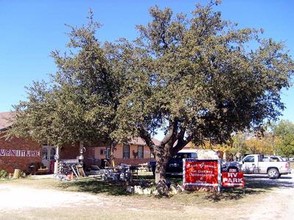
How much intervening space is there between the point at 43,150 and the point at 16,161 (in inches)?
155

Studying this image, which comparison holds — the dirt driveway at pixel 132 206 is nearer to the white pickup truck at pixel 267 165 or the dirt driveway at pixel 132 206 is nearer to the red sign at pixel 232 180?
the red sign at pixel 232 180

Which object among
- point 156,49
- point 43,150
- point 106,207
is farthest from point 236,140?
point 106,207

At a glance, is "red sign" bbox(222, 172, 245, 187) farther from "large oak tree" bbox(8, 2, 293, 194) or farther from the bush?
the bush

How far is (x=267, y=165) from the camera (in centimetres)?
3219

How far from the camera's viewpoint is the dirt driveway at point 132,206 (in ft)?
44.3

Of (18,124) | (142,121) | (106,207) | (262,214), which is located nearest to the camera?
(262,214)

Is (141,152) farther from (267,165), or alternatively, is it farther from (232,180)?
(232,180)

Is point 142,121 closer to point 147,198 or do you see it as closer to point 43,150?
point 147,198

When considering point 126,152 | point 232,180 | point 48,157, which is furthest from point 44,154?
point 232,180

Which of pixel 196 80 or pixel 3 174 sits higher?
pixel 196 80

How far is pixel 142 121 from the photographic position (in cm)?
1797

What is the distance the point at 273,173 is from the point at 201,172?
13535mm

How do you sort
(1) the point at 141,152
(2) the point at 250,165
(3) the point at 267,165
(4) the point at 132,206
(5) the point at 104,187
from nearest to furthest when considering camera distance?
(4) the point at 132,206, (5) the point at 104,187, (3) the point at 267,165, (2) the point at 250,165, (1) the point at 141,152

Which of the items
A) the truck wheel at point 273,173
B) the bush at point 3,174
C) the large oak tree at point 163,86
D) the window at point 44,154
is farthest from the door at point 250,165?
the bush at point 3,174
